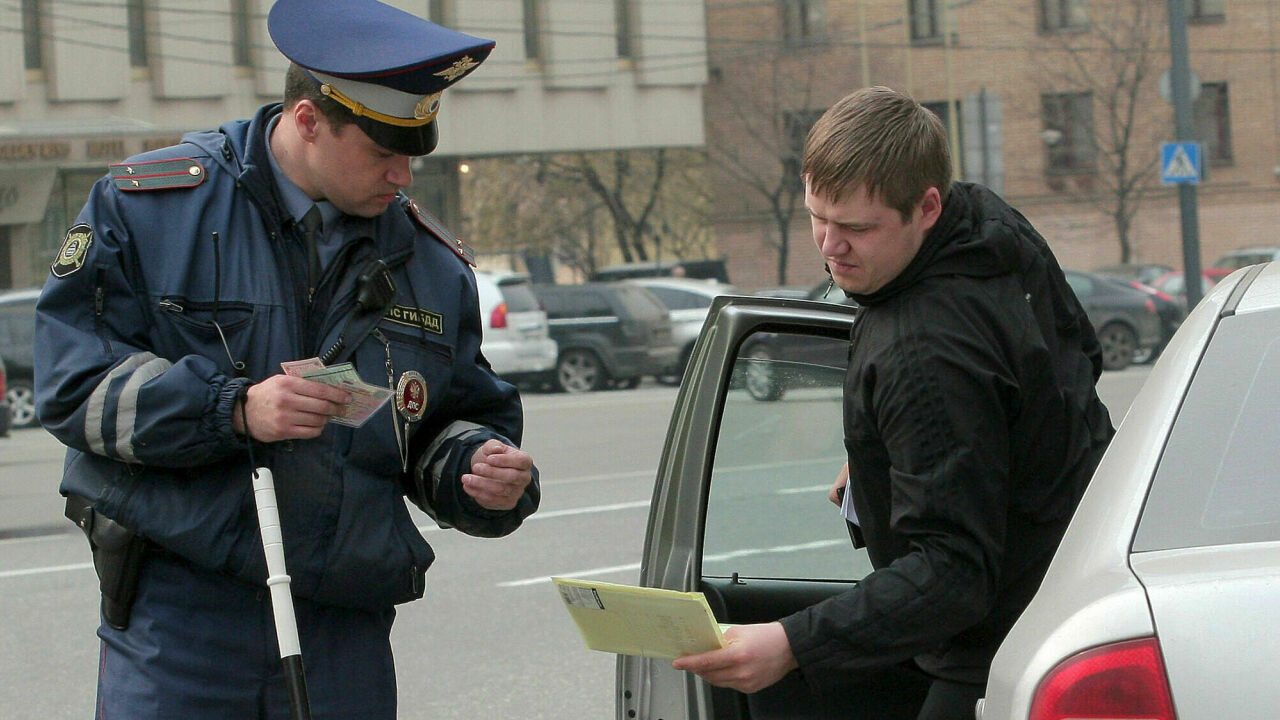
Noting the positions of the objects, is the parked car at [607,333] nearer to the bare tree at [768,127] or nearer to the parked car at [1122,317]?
the parked car at [1122,317]

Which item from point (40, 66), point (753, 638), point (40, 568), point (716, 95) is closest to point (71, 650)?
point (40, 568)

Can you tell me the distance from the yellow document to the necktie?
668 millimetres

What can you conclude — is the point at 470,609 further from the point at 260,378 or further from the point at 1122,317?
the point at 1122,317

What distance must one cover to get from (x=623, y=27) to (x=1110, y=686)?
32.0 m

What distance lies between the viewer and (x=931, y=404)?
2031 mm

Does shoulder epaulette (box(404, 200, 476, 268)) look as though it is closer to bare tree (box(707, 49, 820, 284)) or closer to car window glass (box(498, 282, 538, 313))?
car window glass (box(498, 282, 538, 313))

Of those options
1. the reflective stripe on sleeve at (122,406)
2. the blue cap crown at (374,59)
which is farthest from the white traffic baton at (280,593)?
the blue cap crown at (374,59)

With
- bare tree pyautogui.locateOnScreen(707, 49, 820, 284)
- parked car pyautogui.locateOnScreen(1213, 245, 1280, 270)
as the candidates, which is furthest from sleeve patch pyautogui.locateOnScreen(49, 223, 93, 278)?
bare tree pyautogui.locateOnScreen(707, 49, 820, 284)

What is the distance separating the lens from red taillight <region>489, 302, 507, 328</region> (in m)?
19.1

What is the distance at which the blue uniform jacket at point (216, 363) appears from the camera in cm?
226

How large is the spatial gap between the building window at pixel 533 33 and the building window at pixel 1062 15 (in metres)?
12.7

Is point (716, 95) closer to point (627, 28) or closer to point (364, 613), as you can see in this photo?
point (627, 28)

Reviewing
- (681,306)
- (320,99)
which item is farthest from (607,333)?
(320,99)

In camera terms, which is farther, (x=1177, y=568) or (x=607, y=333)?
(x=607, y=333)
